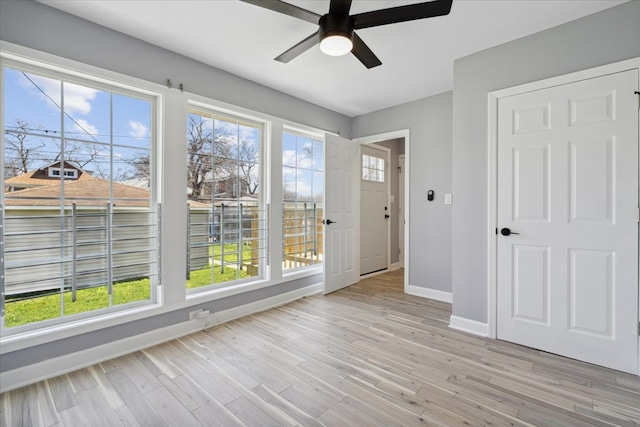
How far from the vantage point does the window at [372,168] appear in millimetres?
4965

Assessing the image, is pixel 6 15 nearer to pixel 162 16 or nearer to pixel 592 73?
pixel 162 16

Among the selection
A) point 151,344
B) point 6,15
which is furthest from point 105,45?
point 151,344

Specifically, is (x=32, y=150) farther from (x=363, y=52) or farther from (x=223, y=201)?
(x=363, y=52)

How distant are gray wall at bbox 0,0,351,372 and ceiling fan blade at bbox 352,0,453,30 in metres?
1.73

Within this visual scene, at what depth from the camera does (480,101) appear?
2.69m

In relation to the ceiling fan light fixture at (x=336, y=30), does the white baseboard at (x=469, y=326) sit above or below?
below

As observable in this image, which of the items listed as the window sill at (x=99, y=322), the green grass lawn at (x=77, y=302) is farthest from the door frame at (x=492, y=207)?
the green grass lawn at (x=77, y=302)

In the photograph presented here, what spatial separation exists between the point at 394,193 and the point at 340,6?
4.13 m

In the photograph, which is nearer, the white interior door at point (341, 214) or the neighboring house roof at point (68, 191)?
Result: the neighboring house roof at point (68, 191)

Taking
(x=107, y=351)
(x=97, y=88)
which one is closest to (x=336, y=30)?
(x=97, y=88)

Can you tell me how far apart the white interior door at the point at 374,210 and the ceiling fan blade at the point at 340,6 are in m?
3.15

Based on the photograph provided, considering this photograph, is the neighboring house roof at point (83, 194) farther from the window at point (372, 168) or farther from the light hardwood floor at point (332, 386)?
the window at point (372, 168)

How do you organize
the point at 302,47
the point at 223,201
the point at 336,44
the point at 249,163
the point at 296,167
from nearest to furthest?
the point at 336,44 → the point at 302,47 → the point at 223,201 → the point at 249,163 → the point at 296,167

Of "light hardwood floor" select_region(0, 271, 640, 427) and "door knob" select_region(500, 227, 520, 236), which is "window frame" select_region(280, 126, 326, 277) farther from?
"door knob" select_region(500, 227, 520, 236)
